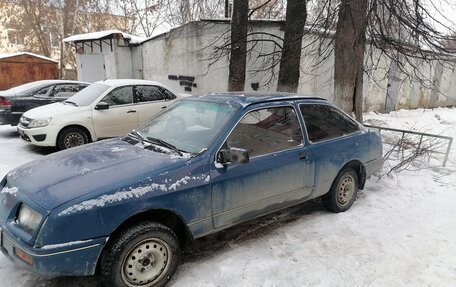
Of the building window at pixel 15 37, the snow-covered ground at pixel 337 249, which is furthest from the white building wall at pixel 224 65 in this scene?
the building window at pixel 15 37

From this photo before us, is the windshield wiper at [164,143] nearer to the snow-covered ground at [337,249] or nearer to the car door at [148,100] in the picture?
the snow-covered ground at [337,249]

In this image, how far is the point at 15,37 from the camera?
29.8m

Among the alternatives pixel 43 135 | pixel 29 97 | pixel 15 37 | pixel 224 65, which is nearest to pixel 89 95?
pixel 43 135

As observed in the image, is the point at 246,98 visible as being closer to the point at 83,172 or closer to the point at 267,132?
the point at 267,132

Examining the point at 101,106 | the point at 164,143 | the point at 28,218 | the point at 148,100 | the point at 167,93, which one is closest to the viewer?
the point at 28,218

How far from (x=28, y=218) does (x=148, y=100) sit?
216 inches

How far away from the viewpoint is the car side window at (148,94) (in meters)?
7.81

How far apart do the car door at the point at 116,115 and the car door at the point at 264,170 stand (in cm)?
447

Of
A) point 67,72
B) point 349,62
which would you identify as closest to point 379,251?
point 349,62

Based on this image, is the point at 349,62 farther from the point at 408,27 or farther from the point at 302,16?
the point at 302,16

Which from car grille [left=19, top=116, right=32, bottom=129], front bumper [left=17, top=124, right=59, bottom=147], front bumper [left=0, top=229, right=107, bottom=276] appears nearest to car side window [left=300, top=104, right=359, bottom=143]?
front bumper [left=0, top=229, right=107, bottom=276]

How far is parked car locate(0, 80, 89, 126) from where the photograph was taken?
8.38 metres

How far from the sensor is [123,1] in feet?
89.4

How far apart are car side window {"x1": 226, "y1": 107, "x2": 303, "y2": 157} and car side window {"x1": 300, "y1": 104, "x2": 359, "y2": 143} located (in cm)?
21
